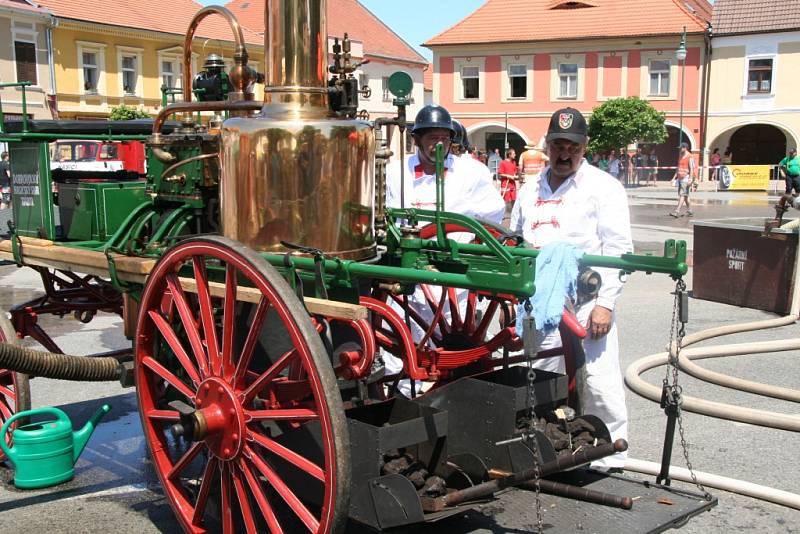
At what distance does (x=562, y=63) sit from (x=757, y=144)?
33.2 feet

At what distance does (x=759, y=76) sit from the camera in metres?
40.4

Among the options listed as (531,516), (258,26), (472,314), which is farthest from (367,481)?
(258,26)

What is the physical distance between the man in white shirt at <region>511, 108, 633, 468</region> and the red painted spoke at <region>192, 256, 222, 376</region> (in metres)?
1.78

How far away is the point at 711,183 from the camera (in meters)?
38.5

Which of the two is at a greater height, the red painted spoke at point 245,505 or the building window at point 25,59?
the building window at point 25,59

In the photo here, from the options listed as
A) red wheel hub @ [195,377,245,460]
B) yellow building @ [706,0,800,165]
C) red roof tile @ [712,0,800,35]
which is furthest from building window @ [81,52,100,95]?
red wheel hub @ [195,377,245,460]

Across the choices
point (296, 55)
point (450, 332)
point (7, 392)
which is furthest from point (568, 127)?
point (7, 392)

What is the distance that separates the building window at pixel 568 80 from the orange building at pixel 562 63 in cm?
5

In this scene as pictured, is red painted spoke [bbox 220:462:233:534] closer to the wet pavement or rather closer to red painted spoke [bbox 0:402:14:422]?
the wet pavement

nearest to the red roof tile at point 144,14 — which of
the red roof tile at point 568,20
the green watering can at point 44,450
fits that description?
the red roof tile at point 568,20

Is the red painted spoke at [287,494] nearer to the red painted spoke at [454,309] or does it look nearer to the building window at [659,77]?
the red painted spoke at [454,309]

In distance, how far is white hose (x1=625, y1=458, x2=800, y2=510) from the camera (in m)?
4.16

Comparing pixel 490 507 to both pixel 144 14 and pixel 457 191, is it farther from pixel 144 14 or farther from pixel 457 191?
pixel 144 14

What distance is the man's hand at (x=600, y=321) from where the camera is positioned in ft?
13.6
